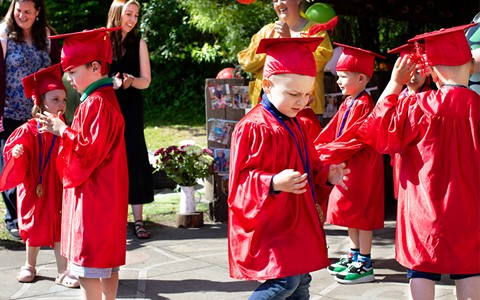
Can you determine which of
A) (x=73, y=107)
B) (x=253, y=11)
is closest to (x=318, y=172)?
(x=73, y=107)

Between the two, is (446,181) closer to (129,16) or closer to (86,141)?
(86,141)

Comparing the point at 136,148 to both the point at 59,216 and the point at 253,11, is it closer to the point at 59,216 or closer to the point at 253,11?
the point at 59,216

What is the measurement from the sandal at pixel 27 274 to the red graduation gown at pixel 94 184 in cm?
130

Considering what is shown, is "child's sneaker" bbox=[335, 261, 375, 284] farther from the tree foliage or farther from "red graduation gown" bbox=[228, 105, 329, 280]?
the tree foliage

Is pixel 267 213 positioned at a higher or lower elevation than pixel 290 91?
lower

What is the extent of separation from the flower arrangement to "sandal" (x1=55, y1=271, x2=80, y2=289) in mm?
2119

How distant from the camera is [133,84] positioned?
6.81 meters

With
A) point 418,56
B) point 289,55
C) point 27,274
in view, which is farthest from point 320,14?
point 289,55

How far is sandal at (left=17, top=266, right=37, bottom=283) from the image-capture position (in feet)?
19.0

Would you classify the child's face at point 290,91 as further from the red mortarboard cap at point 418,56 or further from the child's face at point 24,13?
the child's face at point 24,13

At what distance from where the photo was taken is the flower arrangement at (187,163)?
7.57 metres

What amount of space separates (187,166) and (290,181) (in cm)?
412

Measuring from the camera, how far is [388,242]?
22.4 feet

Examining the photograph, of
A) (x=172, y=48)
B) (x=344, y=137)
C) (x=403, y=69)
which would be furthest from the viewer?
(x=172, y=48)
